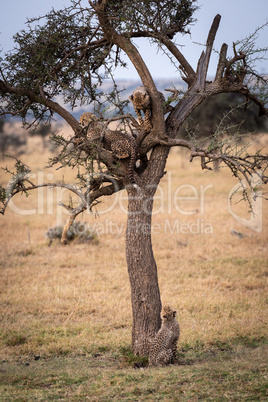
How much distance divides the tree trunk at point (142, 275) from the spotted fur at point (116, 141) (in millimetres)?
519

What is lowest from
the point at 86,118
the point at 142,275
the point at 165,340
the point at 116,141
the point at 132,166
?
the point at 165,340

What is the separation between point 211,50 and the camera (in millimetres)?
8133

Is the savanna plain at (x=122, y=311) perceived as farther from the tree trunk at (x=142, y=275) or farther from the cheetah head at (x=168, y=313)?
the cheetah head at (x=168, y=313)

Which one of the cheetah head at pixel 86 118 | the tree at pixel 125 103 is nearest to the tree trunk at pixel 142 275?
the tree at pixel 125 103

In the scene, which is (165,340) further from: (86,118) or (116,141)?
(86,118)

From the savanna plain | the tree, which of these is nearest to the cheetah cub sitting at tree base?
the tree

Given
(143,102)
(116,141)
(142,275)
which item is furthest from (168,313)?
(143,102)

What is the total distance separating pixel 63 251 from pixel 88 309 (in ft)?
19.2

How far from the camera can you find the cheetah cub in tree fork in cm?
728

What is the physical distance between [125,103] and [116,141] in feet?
4.03

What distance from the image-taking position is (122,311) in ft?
35.3

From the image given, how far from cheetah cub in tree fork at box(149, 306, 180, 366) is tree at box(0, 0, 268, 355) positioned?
34 cm

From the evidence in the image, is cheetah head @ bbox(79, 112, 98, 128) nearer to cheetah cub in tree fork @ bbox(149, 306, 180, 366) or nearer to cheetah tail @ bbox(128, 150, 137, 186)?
cheetah tail @ bbox(128, 150, 137, 186)

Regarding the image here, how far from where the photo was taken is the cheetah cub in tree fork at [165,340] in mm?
7277
